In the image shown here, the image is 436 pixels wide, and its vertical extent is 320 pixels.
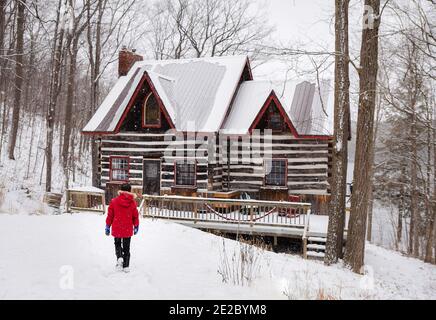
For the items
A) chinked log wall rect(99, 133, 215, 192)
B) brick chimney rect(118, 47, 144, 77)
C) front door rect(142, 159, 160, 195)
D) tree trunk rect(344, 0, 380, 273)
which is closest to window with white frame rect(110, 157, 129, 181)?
chinked log wall rect(99, 133, 215, 192)

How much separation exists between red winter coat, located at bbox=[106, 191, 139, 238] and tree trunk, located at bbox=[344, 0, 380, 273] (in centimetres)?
682

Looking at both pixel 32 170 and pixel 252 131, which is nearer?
pixel 252 131

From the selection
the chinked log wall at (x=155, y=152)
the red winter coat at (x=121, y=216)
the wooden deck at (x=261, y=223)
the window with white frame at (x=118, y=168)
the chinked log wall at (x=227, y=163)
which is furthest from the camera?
the window with white frame at (x=118, y=168)

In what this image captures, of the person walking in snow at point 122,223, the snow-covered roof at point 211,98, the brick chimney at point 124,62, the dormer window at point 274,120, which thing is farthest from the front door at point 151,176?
the person walking in snow at point 122,223

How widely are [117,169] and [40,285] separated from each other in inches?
579

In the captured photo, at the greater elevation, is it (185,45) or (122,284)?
(185,45)

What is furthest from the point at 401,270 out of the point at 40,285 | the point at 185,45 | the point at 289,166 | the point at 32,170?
the point at 185,45

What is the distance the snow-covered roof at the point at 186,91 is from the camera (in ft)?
64.6

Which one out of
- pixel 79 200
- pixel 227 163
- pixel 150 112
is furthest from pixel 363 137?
pixel 79 200

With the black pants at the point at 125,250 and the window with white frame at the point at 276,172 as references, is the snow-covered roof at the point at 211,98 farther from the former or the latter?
the black pants at the point at 125,250

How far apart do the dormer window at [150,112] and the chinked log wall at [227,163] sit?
0.64m

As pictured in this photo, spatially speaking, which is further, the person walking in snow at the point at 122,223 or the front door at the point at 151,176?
the front door at the point at 151,176
